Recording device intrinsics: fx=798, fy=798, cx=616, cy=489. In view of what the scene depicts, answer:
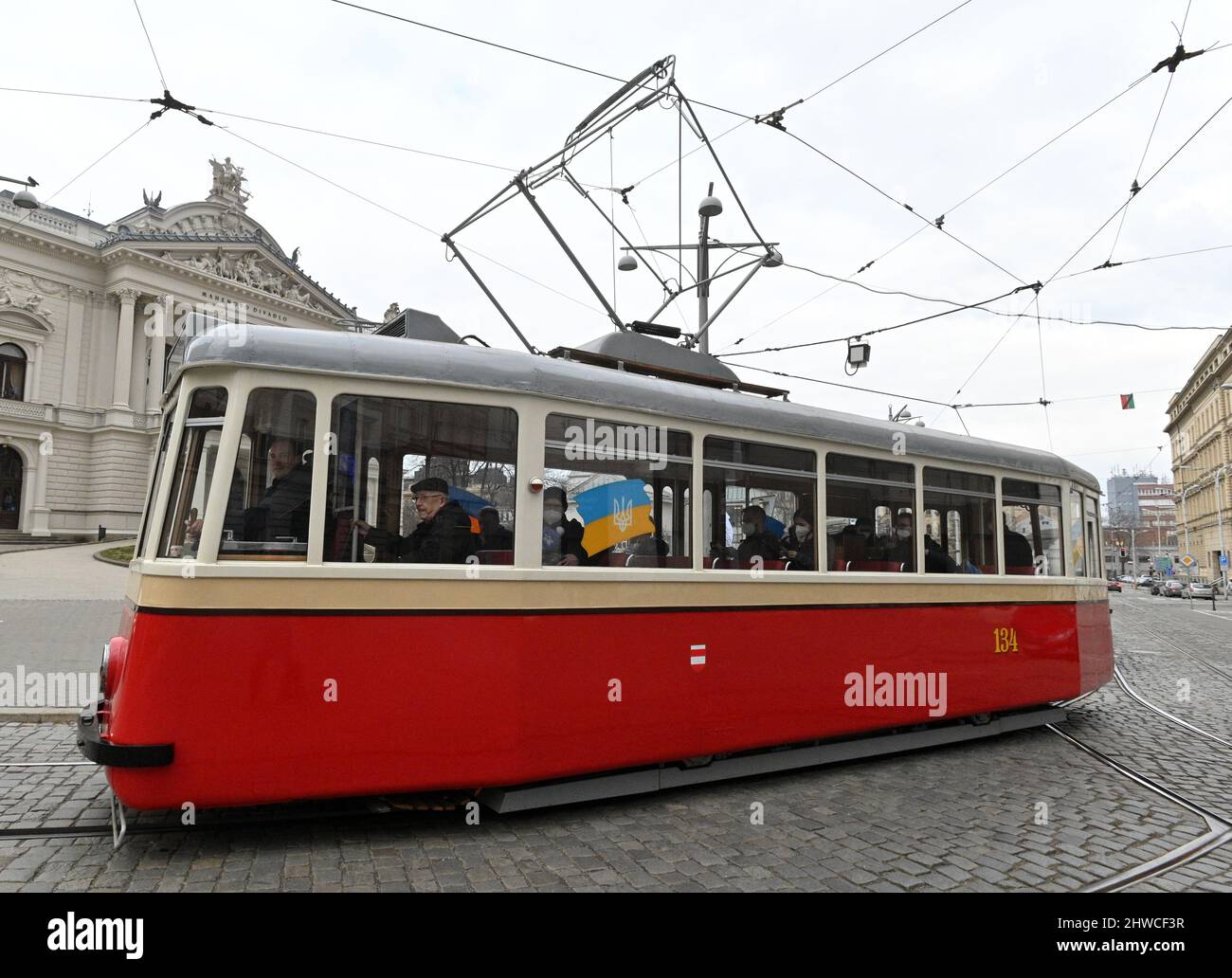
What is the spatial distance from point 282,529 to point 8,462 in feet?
142

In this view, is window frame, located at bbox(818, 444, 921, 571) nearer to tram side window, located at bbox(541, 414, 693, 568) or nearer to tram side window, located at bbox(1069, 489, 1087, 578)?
tram side window, located at bbox(541, 414, 693, 568)

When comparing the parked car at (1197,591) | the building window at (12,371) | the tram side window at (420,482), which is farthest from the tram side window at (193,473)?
the parked car at (1197,591)

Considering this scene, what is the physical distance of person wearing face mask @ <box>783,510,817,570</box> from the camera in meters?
5.51

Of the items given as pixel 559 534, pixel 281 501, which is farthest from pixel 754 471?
pixel 281 501

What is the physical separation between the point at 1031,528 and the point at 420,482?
18.5 ft

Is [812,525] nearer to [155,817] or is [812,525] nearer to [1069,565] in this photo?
[1069,565]

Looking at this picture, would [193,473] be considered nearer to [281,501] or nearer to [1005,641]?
[281,501]

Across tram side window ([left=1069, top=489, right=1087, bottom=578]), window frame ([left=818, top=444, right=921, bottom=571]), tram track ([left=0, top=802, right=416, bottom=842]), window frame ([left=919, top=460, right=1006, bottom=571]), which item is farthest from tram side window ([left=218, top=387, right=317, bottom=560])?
tram side window ([left=1069, top=489, right=1087, bottom=578])

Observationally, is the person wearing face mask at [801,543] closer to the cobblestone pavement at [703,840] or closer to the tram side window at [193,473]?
the cobblestone pavement at [703,840]

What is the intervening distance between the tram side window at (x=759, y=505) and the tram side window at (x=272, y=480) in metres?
2.38

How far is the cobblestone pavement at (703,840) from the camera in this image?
3705mm

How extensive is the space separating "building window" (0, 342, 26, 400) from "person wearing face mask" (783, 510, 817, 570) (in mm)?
44710
